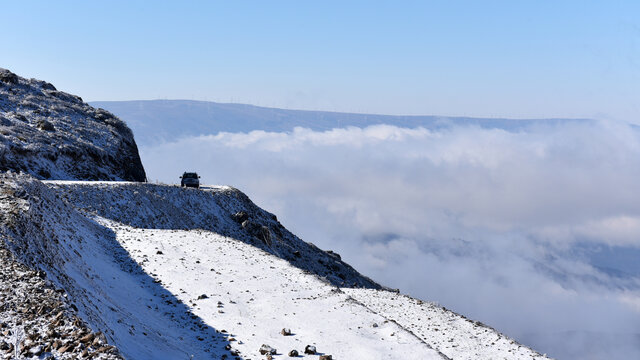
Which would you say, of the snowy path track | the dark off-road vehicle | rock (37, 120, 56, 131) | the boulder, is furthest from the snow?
rock (37, 120, 56, 131)

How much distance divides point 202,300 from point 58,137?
45618mm

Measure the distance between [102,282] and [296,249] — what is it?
42.3 m

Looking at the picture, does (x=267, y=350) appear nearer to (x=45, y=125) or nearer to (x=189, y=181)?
(x=189, y=181)

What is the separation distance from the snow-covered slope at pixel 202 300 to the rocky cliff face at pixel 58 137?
604 inches

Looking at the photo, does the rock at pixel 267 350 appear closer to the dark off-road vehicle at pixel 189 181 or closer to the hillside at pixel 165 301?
the hillside at pixel 165 301

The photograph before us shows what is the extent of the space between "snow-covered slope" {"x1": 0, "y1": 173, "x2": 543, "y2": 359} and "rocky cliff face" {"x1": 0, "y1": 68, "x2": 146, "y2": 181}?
1533 cm

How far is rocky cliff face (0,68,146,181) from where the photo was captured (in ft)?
171

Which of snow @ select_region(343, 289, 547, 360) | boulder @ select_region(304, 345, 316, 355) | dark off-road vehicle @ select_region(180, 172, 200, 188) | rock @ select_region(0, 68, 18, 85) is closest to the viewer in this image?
boulder @ select_region(304, 345, 316, 355)

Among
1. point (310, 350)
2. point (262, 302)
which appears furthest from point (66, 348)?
point (262, 302)

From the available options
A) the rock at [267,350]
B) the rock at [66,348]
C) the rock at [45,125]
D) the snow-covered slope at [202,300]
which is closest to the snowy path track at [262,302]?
the snow-covered slope at [202,300]

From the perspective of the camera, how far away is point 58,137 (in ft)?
197

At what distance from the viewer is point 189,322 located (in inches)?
812

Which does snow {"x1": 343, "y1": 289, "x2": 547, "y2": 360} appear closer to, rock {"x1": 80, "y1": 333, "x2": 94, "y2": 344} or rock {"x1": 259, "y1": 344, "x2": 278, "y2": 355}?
rock {"x1": 259, "y1": 344, "x2": 278, "y2": 355}

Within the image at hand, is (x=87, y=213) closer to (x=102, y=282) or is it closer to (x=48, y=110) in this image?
(x=102, y=282)
